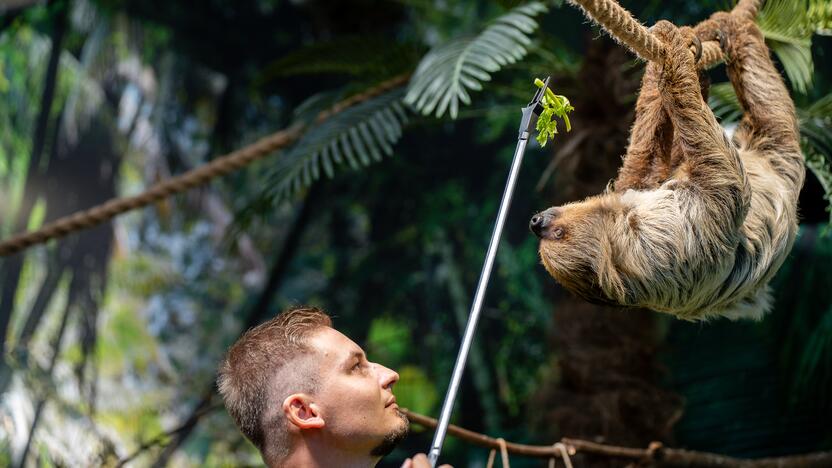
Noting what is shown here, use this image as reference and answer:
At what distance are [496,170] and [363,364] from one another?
16.6 feet

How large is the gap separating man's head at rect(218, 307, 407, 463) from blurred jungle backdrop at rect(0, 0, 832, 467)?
10.4 ft

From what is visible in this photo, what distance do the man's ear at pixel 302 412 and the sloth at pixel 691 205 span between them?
0.95 metres

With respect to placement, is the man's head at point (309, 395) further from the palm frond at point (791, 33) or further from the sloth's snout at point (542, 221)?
the palm frond at point (791, 33)

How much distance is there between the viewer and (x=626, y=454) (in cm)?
398

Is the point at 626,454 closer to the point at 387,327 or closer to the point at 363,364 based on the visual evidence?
the point at 363,364

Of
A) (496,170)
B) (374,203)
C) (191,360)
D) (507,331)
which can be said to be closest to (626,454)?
(507,331)

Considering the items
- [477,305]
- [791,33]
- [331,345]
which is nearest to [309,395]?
[331,345]

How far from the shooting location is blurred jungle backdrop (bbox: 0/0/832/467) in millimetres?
5840

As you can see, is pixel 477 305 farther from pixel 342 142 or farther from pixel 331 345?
pixel 342 142

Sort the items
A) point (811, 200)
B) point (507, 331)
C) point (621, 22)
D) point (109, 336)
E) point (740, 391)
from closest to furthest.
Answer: point (621, 22), point (811, 200), point (740, 391), point (507, 331), point (109, 336)

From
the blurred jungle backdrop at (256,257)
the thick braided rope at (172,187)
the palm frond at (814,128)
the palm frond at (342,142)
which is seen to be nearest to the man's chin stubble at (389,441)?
the palm frond at (814,128)

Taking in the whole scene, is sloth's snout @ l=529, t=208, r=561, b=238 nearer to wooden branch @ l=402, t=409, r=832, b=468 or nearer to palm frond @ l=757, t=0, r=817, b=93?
wooden branch @ l=402, t=409, r=832, b=468

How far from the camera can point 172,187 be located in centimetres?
478

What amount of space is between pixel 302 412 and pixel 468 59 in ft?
7.09
